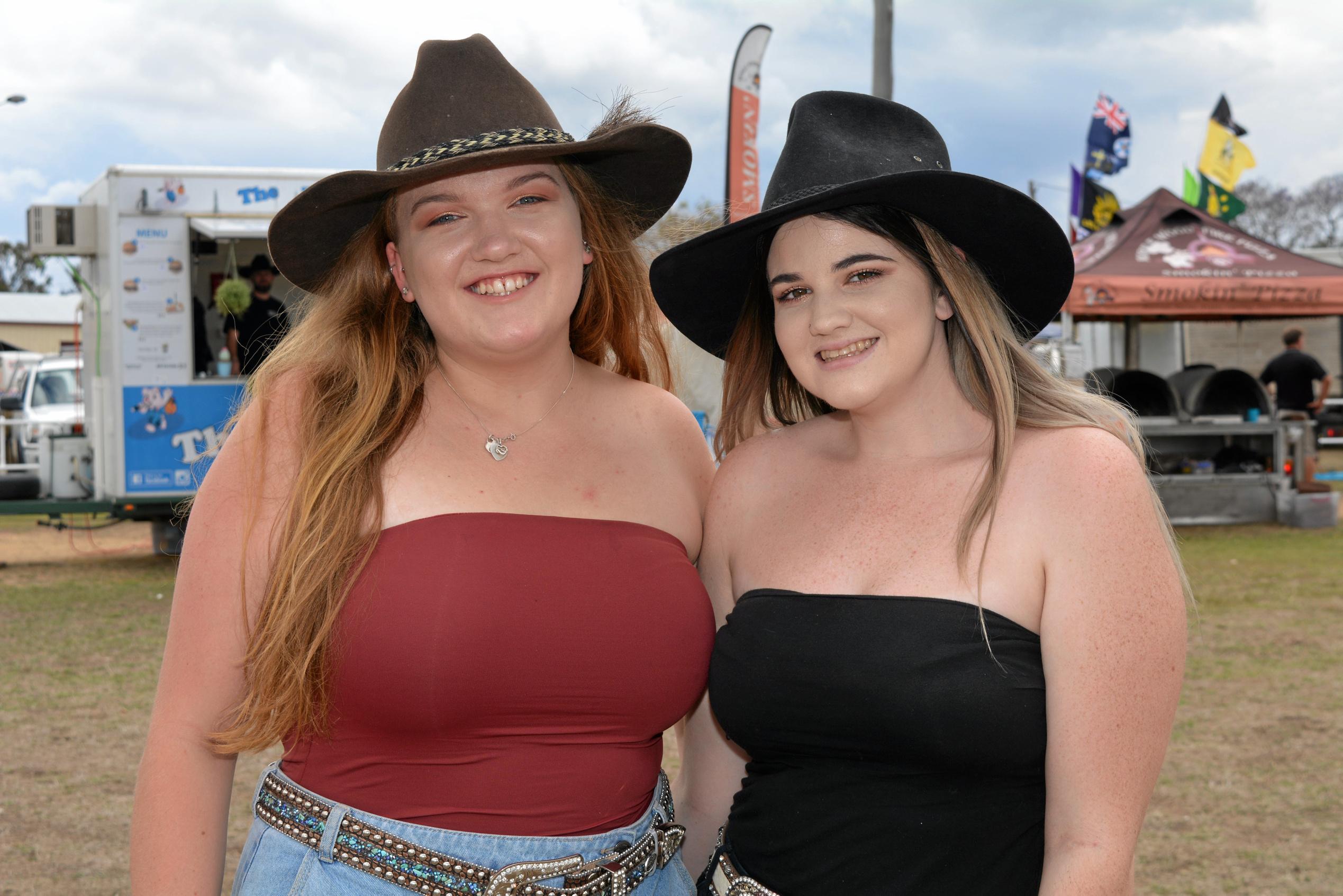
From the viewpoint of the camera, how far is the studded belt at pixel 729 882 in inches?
80.1

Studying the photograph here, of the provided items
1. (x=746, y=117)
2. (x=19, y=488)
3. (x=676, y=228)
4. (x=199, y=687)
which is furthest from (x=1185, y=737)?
(x=19, y=488)

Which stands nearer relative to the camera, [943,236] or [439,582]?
[439,582]

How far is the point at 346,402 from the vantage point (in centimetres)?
225

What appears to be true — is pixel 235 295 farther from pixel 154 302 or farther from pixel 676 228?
pixel 676 228

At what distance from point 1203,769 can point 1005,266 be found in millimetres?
3798

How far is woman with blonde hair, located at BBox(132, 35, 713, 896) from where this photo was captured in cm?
195

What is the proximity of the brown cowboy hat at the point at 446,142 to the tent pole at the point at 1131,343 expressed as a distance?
13032 millimetres

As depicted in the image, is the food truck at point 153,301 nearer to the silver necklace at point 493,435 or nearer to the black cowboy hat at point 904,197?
the silver necklace at point 493,435

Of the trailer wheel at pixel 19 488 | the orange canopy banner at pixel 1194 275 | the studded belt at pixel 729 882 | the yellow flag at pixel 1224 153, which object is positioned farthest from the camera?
the yellow flag at pixel 1224 153

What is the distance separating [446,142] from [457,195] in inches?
4.0

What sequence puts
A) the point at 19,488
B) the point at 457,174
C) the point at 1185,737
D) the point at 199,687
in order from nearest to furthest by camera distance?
the point at 199,687
the point at 457,174
the point at 1185,737
the point at 19,488

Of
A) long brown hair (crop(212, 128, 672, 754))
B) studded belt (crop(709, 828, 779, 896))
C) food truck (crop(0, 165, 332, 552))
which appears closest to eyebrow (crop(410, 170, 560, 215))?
long brown hair (crop(212, 128, 672, 754))

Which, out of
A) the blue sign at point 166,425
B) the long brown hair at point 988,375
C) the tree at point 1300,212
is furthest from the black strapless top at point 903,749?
the tree at point 1300,212

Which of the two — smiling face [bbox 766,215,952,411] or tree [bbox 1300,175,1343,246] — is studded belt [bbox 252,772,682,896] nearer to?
smiling face [bbox 766,215,952,411]
